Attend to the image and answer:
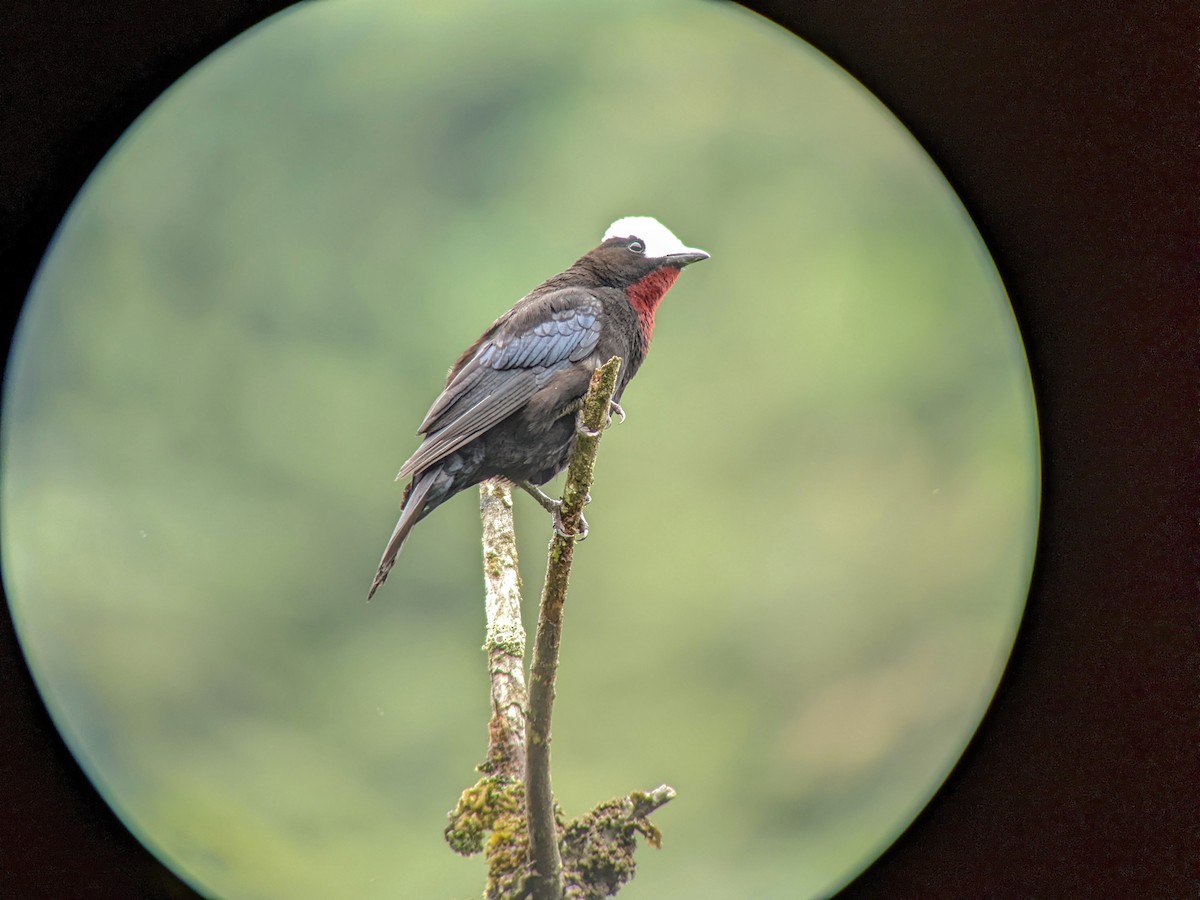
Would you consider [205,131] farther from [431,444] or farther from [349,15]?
[431,444]

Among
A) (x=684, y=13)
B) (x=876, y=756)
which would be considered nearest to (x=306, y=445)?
(x=684, y=13)

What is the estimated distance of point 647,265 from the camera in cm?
435

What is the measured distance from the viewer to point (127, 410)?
386 centimetres

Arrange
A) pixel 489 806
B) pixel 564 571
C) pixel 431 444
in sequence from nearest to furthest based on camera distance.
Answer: pixel 564 571
pixel 489 806
pixel 431 444

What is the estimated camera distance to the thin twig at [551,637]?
3.15 meters

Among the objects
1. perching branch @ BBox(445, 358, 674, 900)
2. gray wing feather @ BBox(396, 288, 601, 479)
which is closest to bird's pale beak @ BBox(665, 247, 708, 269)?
gray wing feather @ BBox(396, 288, 601, 479)

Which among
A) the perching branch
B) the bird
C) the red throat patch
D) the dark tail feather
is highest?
the red throat patch

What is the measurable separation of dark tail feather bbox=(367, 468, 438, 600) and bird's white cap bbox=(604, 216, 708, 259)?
130 centimetres

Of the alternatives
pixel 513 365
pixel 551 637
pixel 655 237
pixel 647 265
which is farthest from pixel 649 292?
pixel 551 637

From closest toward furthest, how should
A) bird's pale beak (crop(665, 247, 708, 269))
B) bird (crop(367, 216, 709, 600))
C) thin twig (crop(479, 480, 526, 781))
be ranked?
thin twig (crop(479, 480, 526, 781)), bird (crop(367, 216, 709, 600)), bird's pale beak (crop(665, 247, 708, 269))

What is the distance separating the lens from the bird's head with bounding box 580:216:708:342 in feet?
14.2

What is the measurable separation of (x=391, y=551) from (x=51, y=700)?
1.37m

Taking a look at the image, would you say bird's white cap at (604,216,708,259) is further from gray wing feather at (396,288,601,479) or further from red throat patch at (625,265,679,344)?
gray wing feather at (396,288,601,479)

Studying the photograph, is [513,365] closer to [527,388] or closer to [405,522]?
[527,388]
